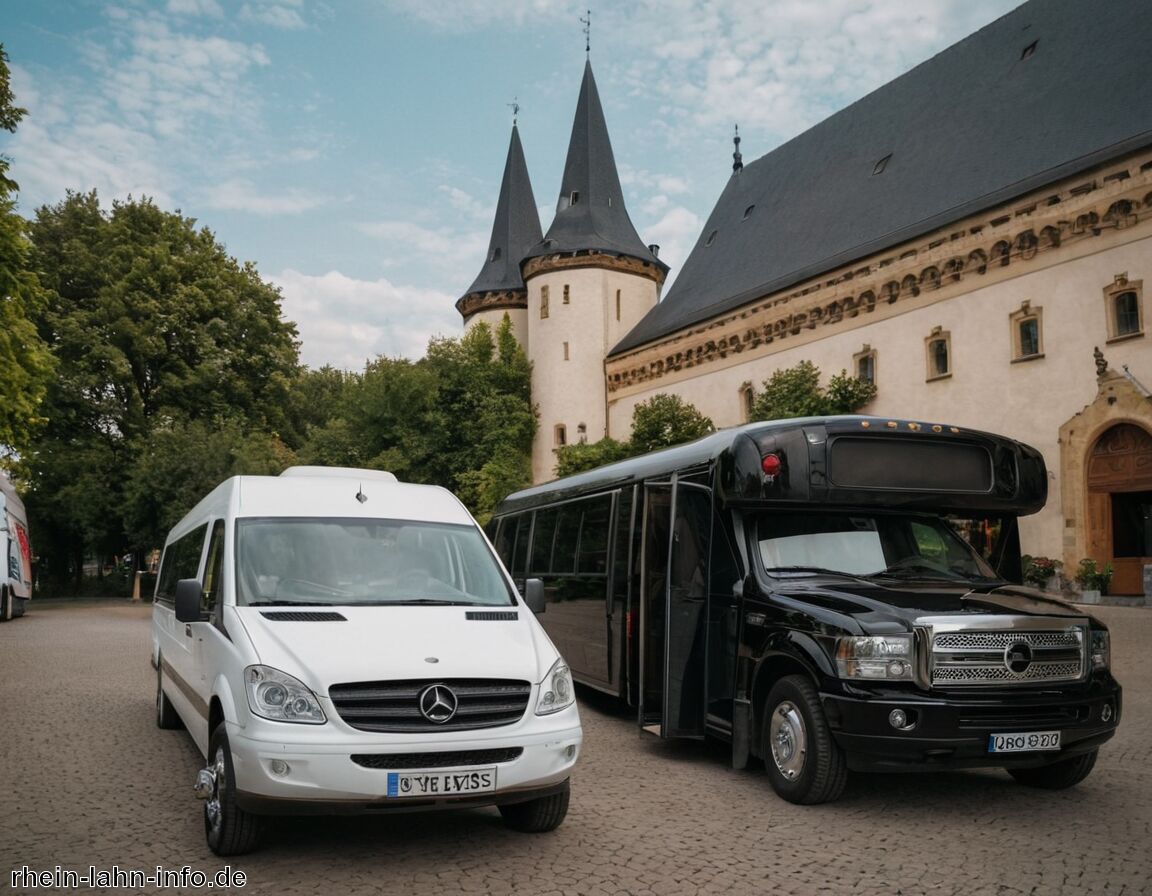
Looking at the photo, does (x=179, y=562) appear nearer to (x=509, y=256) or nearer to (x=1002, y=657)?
(x=1002, y=657)

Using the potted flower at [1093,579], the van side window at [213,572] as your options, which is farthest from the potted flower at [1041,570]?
the van side window at [213,572]

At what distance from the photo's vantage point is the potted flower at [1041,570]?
25312 mm

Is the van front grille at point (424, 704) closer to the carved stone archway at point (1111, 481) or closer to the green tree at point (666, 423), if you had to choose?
the carved stone archway at point (1111, 481)

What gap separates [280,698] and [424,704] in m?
0.70

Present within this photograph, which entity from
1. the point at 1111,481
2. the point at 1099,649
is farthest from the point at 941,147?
the point at 1099,649

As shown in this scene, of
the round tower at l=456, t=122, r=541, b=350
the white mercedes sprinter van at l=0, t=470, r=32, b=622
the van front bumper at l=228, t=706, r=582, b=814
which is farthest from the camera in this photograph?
the round tower at l=456, t=122, r=541, b=350

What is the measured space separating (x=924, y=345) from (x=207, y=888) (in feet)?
96.7

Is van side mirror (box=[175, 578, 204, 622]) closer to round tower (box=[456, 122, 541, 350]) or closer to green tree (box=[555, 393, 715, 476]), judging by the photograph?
green tree (box=[555, 393, 715, 476])

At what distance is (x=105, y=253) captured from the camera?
145 feet

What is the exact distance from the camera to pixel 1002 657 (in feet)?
20.6

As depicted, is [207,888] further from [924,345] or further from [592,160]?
[592,160]

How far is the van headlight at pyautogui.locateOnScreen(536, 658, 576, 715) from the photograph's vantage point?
5.51 meters

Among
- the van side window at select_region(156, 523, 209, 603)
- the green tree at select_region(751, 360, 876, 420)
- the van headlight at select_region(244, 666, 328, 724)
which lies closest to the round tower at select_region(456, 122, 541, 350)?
the green tree at select_region(751, 360, 876, 420)

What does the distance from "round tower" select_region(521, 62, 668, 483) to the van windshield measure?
42407mm
